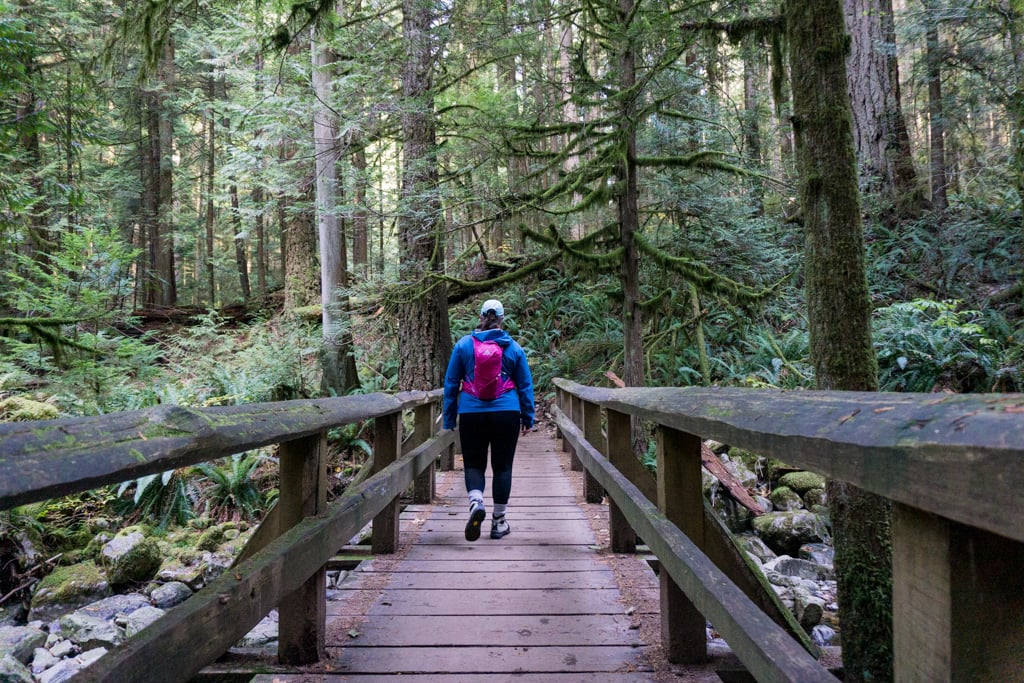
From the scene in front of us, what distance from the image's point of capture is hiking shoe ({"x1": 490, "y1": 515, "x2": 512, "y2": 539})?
16.8ft

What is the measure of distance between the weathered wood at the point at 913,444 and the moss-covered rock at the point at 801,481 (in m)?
7.53

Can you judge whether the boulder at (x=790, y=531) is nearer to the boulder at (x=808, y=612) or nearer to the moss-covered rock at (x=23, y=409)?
the boulder at (x=808, y=612)

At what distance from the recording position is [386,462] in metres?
4.50

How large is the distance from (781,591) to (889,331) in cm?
589

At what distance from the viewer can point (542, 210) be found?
718cm

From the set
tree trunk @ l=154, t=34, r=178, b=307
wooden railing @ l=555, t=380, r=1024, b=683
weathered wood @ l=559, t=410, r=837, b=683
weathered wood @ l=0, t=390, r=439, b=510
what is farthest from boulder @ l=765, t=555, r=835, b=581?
tree trunk @ l=154, t=34, r=178, b=307

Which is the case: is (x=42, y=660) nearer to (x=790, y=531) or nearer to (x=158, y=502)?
(x=158, y=502)

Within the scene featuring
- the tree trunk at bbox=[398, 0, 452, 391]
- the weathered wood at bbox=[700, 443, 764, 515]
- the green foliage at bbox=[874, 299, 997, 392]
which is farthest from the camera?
the green foliage at bbox=[874, 299, 997, 392]

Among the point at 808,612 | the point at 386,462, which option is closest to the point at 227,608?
the point at 386,462

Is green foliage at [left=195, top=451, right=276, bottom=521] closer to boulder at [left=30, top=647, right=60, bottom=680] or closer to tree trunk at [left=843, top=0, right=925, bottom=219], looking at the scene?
boulder at [left=30, top=647, right=60, bottom=680]

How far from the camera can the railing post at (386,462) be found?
448 cm

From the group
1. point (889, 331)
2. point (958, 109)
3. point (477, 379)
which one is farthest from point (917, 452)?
point (958, 109)

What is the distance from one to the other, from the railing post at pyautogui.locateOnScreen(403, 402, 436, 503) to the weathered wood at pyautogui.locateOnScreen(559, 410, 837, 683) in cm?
326

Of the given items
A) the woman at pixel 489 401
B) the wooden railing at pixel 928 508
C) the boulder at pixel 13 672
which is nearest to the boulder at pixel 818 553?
the woman at pixel 489 401
